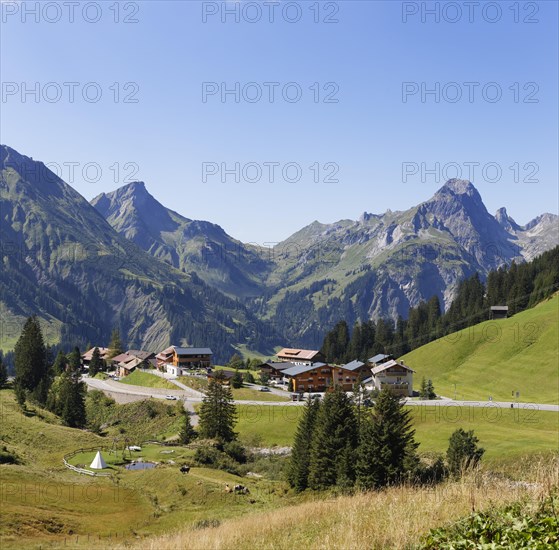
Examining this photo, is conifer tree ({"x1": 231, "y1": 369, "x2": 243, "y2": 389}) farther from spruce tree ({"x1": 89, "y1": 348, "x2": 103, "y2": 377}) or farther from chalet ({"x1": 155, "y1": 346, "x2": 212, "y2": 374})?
spruce tree ({"x1": 89, "y1": 348, "x2": 103, "y2": 377})

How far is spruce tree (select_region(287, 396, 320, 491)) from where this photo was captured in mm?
51188

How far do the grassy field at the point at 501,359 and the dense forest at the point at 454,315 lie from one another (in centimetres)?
1327

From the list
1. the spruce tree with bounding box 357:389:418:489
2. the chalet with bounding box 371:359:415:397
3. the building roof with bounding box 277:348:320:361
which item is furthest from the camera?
the building roof with bounding box 277:348:320:361

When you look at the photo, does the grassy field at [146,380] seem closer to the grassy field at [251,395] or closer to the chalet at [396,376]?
the grassy field at [251,395]

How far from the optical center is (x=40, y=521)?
3181 centimetres

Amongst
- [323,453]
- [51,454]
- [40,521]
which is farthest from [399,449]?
[51,454]

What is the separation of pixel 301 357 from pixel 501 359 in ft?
209

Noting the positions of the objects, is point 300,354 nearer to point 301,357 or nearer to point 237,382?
point 301,357

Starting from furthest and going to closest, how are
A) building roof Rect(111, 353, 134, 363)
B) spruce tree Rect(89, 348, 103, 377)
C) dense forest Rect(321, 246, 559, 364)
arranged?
building roof Rect(111, 353, 134, 363) → spruce tree Rect(89, 348, 103, 377) → dense forest Rect(321, 246, 559, 364)

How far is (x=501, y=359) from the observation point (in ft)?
363

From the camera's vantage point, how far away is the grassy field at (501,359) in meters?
96.6

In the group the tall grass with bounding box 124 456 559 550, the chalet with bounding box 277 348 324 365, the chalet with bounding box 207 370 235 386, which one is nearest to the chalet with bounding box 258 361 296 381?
the chalet with bounding box 277 348 324 365

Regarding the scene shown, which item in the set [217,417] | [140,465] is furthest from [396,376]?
[140,465]

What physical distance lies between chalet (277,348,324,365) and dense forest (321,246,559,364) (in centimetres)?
710
